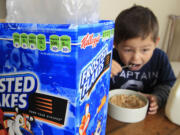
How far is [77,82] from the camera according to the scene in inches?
10.4

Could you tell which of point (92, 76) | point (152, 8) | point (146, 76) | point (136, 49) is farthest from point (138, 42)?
point (152, 8)

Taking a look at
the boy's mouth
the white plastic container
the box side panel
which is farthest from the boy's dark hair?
the box side panel

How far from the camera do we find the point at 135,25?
2.67ft

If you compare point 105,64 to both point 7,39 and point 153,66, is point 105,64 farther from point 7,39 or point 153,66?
point 153,66

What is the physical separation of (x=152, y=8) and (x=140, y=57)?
1454 millimetres

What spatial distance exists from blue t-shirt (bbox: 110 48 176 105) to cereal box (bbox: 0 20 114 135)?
687mm

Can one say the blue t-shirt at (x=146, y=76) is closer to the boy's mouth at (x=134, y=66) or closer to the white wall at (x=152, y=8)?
the boy's mouth at (x=134, y=66)

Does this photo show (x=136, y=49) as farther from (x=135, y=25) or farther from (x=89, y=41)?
(x=89, y=41)

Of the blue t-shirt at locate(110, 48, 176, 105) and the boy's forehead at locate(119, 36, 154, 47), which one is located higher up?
the boy's forehead at locate(119, 36, 154, 47)

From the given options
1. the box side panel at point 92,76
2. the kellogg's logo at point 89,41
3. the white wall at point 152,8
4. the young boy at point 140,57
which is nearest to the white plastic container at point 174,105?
the young boy at point 140,57

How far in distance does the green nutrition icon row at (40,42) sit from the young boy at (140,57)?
509mm

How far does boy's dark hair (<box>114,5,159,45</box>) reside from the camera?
805mm

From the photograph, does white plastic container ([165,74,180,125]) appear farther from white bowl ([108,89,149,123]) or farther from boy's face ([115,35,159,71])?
boy's face ([115,35,159,71])

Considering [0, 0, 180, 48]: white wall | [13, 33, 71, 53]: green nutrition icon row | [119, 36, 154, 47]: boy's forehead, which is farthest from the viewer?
[0, 0, 180, 48]: white wall
